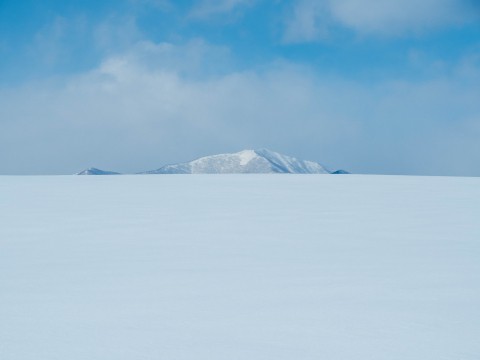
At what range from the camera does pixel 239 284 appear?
2680mm

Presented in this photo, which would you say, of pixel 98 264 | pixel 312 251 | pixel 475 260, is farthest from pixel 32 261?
pixel 475 260

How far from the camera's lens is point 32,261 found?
129 inches

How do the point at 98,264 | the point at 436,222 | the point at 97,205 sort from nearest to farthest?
the point at 98,264, the point at 436,222, the point at 97,205

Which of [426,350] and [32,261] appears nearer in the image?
[426,350]

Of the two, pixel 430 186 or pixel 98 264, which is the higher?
pixel 430 186

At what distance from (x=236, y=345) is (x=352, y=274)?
1.25m

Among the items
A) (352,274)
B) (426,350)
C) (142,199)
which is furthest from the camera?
(142,199)

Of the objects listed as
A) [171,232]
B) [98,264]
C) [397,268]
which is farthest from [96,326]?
[171,232]

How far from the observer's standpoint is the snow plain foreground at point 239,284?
1884 millimetres

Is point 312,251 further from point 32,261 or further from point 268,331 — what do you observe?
point 32,261

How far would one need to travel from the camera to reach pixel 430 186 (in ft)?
29.9

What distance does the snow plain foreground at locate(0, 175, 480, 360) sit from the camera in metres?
1.88

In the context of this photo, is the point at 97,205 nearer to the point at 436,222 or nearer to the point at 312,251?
the point at 312,251

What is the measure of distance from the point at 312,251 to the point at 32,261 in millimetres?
1911
